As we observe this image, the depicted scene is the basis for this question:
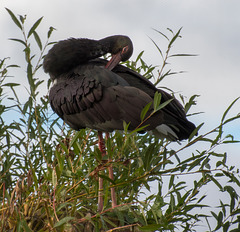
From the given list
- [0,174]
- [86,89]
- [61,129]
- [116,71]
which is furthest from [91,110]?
[0,174]

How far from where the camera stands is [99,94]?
4.48 m

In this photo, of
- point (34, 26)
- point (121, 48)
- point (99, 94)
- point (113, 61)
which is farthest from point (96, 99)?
point (121, 48)

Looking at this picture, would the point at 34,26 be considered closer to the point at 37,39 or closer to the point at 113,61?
the point at 37,39

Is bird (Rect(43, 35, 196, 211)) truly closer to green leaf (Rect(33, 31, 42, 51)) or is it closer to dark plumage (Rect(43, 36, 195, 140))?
dark plumage (Rect(43, 36, 195, 140))

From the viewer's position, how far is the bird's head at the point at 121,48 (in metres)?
5.54

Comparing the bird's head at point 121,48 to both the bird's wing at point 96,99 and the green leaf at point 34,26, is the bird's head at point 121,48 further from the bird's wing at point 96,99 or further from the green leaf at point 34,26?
the green leaf at point 34,26

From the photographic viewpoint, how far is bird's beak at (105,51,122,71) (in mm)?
4996

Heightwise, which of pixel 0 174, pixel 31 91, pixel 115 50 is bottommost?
pixel 0 174

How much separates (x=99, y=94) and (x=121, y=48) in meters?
1.29

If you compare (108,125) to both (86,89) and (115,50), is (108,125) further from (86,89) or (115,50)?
(115,50)

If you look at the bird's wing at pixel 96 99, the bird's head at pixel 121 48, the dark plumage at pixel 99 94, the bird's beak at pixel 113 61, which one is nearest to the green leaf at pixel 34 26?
the dark plumage at pixel 99 94

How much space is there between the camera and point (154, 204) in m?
3.72

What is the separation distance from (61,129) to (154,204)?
2.24 meters

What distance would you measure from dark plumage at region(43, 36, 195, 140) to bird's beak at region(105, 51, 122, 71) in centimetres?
2
